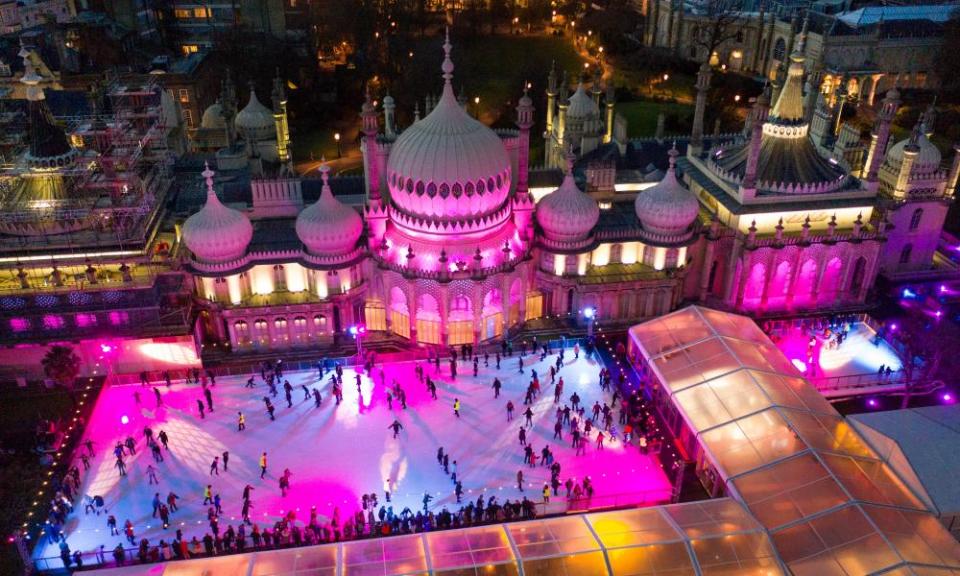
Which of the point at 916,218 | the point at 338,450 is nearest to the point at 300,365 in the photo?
the point at 338,450

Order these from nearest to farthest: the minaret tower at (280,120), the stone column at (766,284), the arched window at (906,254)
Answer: the stone column at (766,284) < the arched window at (906,254) < the minaret tower at (280,120)

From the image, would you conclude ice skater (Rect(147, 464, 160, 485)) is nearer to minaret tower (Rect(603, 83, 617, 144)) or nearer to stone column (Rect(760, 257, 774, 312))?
stone column (Rect(760, 257, 774, 312))

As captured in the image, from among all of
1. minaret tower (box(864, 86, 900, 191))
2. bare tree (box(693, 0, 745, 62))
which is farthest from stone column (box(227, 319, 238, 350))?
bare tree (box(693, 0, 745, 62))

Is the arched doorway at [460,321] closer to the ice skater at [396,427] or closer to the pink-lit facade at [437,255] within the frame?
the pink-lit facade at [437,255]

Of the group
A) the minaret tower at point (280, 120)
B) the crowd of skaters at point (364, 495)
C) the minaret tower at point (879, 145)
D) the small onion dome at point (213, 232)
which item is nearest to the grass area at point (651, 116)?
the minaret tower at point (879, 145)

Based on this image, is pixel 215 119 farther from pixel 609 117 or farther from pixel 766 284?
pixel 766 284

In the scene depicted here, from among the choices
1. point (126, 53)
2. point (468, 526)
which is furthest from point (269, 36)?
point (468, 526)
